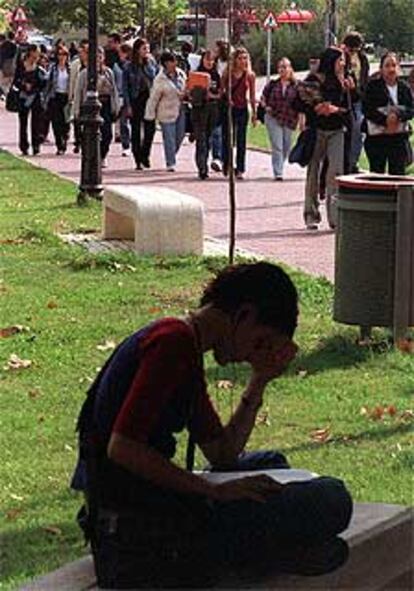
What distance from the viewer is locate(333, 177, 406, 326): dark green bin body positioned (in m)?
9.70

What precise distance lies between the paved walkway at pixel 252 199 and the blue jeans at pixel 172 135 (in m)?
0.22

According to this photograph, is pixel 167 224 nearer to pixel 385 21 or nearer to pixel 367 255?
pixel 367 255

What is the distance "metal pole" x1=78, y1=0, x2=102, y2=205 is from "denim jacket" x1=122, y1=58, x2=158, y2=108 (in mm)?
5489

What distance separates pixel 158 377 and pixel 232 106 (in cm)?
1610

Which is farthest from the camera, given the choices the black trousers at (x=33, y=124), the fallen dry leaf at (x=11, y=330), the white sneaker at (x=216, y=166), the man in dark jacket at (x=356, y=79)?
the black trousers at (x=33, y=124)

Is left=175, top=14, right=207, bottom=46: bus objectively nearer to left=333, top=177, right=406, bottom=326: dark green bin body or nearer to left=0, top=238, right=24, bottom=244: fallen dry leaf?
left=0, top=238, right=24, bottom=244: fallen dry leaf

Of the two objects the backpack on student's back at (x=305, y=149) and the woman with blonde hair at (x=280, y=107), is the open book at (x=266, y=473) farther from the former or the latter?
the woman with blonde hair at (x=280, y=107)

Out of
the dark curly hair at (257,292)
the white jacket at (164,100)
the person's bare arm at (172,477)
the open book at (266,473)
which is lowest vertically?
the white jacket at (164,100)

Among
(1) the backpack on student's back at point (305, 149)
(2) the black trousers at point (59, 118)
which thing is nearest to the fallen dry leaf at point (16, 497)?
(1) the backpack on student's back at point (305, 149)

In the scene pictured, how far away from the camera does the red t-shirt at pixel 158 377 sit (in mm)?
4520

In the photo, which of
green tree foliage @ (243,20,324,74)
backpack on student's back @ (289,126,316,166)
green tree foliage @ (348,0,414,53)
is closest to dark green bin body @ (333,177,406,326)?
backpack on student's back @ (289,126,316,166)

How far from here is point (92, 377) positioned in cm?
927

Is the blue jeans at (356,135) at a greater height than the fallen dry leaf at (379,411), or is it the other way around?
the blue jeans at (356,135)

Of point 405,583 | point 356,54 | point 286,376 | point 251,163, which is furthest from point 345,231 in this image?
point 251,163
